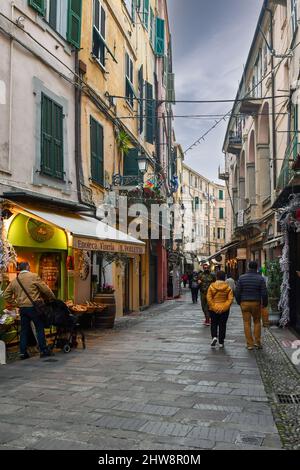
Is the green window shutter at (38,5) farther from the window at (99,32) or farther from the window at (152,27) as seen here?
the window at (152,27)

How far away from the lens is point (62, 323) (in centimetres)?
905

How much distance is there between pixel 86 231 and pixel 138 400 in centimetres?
562

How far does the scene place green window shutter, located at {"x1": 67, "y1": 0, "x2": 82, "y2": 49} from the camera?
40.4ft

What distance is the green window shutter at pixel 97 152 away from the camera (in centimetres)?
1428

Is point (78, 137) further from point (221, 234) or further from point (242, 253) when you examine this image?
point (221, 234)

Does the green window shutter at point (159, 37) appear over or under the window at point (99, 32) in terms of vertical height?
over

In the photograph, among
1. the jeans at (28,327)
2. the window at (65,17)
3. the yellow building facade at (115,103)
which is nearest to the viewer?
the jeans at (28,327)

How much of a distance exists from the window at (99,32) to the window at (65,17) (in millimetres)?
1785

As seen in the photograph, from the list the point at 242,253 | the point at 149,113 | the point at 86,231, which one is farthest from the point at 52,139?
the point at 242,253

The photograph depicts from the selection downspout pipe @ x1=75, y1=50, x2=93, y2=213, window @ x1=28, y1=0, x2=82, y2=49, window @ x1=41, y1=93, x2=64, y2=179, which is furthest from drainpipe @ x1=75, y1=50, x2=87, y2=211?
window @ x1=41, y1=93, x2=64, y2=179

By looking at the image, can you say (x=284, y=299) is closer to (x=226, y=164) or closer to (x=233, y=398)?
(x=233, y=398)

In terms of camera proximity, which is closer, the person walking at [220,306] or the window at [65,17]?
the person walking at [220,306]

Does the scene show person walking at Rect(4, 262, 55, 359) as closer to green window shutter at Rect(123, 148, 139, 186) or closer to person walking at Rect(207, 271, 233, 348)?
person walking at Rect(207, 271, 233, 348)

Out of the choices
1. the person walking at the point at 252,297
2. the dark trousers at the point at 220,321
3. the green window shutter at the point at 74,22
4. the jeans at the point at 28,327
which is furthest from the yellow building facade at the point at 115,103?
the person walking at the point at 252,297
